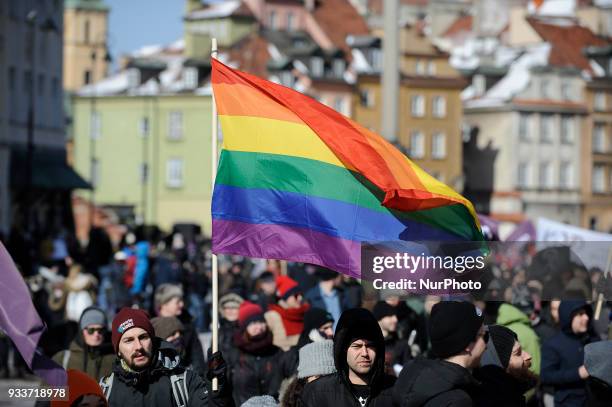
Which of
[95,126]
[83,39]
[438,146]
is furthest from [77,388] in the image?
[83,39]

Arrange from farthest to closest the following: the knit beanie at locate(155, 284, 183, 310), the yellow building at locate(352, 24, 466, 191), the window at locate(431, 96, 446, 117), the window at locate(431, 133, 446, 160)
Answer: the window at locate(431, 133, 446, 160) → the window at locate(431, 96, 446, 117) → the yellow building at locate(352, 24, 466, 191) → the knit beanie at locate(155, 284, 183, 310)

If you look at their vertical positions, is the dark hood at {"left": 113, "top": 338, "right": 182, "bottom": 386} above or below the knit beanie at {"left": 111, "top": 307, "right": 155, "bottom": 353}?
below

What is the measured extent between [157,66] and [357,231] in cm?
8228

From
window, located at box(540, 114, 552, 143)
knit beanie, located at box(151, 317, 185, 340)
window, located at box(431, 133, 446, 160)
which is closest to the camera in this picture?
knit beanie, located at box(151, 317, 185, 340)

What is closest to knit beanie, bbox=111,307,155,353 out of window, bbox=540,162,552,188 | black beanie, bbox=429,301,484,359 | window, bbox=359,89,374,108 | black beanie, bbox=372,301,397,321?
black beanie, bbox=429,301,484,359

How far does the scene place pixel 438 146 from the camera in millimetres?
93938

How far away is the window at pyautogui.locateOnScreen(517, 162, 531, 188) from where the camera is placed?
316ft

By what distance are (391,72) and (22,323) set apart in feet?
63.5

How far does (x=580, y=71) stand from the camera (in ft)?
325

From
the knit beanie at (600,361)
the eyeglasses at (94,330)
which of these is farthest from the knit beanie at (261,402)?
the eyeglasses at (94,330)

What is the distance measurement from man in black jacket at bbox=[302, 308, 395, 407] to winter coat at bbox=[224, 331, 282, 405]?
3.69 meters

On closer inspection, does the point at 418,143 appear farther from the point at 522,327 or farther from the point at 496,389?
the point at 496,389

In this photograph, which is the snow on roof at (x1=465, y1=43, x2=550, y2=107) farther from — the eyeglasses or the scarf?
the eyeglasses

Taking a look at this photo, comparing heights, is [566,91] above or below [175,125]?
above
